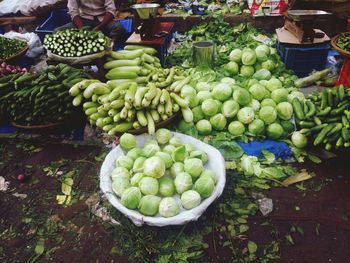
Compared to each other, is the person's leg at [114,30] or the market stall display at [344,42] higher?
the market stall display at [344,42]

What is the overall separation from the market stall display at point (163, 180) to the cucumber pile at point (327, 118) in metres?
1.21

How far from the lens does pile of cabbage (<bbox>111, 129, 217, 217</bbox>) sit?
279 centimetres

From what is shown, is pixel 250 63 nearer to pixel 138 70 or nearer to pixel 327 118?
pixel 327 118

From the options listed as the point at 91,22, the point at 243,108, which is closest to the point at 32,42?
the point at 91,22

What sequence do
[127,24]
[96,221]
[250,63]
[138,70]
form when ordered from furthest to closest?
1. [127,24]
2. [250,63]
3. [138,70]
4. [96,221]

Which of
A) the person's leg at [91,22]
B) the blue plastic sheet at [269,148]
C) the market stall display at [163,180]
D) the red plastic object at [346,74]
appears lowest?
the blue plastic sheet at [269,148]

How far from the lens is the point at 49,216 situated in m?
3.32

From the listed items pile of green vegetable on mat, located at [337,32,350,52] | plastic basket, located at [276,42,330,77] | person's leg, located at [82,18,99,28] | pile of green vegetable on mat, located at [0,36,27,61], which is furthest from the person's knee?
pile of green vegetable on mat, located at [337,32,350,52]

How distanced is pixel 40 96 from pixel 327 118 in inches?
138

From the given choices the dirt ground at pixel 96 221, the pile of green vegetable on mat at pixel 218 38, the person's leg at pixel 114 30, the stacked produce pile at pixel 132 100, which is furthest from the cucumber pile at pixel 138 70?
the person's leg at pixel 114 30

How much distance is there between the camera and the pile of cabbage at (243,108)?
12.2 ft

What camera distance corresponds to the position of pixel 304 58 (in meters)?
4.96

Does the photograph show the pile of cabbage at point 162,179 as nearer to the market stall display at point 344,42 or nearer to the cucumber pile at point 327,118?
the cucumber pile at point 327,118

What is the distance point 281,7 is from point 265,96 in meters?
3.13
